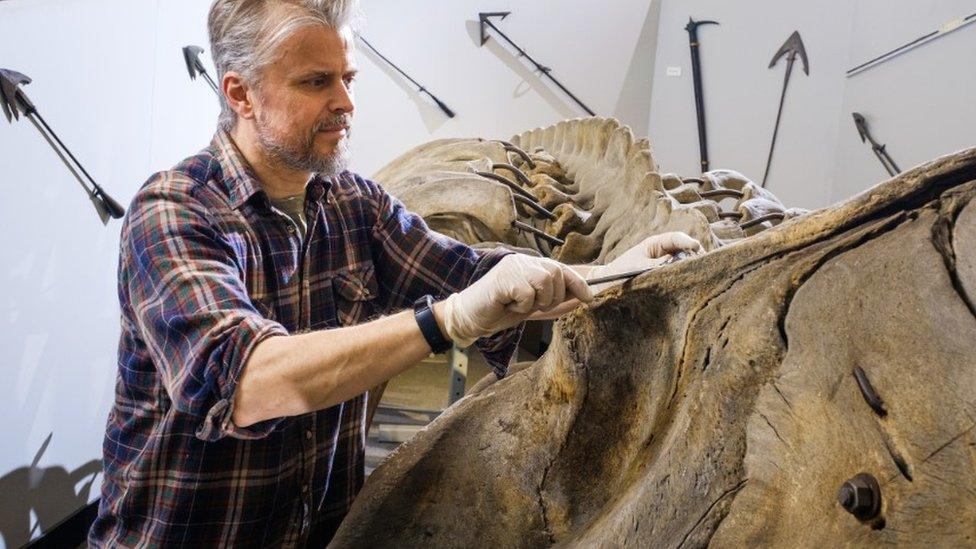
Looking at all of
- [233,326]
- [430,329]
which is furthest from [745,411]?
[233,326]

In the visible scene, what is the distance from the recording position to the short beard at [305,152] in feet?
6.20

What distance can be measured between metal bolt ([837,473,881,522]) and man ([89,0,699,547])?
625 millimetres

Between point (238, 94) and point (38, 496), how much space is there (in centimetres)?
Result: 169

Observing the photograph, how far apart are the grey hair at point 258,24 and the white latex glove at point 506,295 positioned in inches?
25.5

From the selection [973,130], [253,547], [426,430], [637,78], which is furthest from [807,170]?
[253,547]

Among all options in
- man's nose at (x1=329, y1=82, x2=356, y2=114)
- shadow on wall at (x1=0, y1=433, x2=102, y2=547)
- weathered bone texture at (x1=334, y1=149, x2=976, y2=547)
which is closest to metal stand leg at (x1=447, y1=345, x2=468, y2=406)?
weathered bone texture at (x1=334, y1=149, x2=976, y2=547)

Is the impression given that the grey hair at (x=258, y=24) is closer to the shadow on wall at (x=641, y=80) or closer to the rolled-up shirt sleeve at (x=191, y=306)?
the rolled-up shirt sleeve at (x=191, y=306)

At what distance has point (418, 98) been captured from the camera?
5730 mm

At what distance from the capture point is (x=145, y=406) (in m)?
1.86

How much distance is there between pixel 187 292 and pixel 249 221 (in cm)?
30

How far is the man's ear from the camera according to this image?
1.89m

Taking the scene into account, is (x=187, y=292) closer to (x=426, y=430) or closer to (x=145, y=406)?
(x=145, y=406)

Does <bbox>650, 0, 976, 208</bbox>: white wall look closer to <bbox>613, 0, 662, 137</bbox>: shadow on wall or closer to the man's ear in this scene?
<bbox>613, 0, 662, 137</bbox>: shadow on wall

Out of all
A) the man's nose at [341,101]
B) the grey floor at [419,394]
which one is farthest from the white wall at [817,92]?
the man's nose at [341,101]
